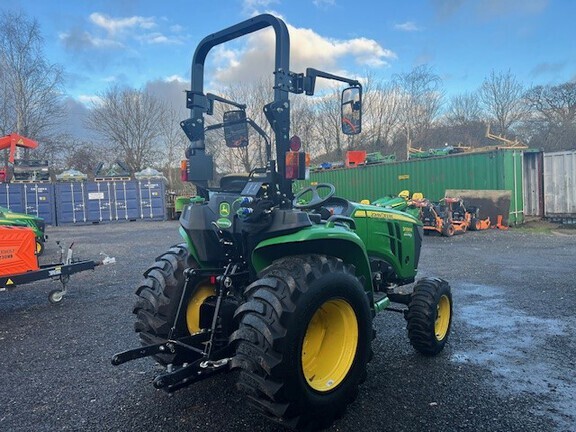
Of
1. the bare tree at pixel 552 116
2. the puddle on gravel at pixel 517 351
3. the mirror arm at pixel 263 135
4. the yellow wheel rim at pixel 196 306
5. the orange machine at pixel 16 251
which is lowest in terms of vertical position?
the puddle on gravel at pixel 517 351

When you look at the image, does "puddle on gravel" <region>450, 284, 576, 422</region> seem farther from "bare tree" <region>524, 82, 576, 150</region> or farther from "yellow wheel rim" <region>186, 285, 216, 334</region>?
"bare tree" <region>524, 82, 576, 150</region>

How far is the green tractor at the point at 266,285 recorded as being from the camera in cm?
268

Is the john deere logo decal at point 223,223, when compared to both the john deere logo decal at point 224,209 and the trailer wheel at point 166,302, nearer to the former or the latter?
the john deere logo decal at point 224,209

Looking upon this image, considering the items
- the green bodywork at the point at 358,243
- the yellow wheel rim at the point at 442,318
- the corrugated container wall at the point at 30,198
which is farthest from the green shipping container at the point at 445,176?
the corrugated container wall at the point at 30,198

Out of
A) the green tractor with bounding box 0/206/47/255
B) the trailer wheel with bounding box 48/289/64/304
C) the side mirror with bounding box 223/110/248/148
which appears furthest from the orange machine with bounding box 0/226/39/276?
the green tractor with bounding box 0/206/47/255

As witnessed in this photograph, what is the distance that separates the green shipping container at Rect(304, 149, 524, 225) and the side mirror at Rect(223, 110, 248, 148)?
1017 centimetres

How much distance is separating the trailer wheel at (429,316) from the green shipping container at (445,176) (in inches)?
386

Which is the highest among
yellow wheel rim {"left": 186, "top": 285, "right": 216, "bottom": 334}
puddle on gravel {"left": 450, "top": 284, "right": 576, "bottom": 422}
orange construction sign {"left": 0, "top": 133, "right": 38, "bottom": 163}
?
orange construction sign {"left": 0, "top": 133, "right": 38, "bottom": 163}

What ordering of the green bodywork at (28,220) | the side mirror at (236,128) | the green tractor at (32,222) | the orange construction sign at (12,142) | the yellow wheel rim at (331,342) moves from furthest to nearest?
the green tractor at (32,222)
the green bodywork at (28,220)
the orange construction sign at (12,142)
the side mirror at (236,128)
the yellow wheel rim at (331,342)

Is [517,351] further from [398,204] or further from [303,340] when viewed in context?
[398,204]

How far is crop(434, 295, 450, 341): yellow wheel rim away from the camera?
4441 millimetres

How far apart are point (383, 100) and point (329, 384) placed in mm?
38126

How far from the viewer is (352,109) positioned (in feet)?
12.1

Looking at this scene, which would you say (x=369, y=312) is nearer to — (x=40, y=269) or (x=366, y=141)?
(x=40, y=269)
